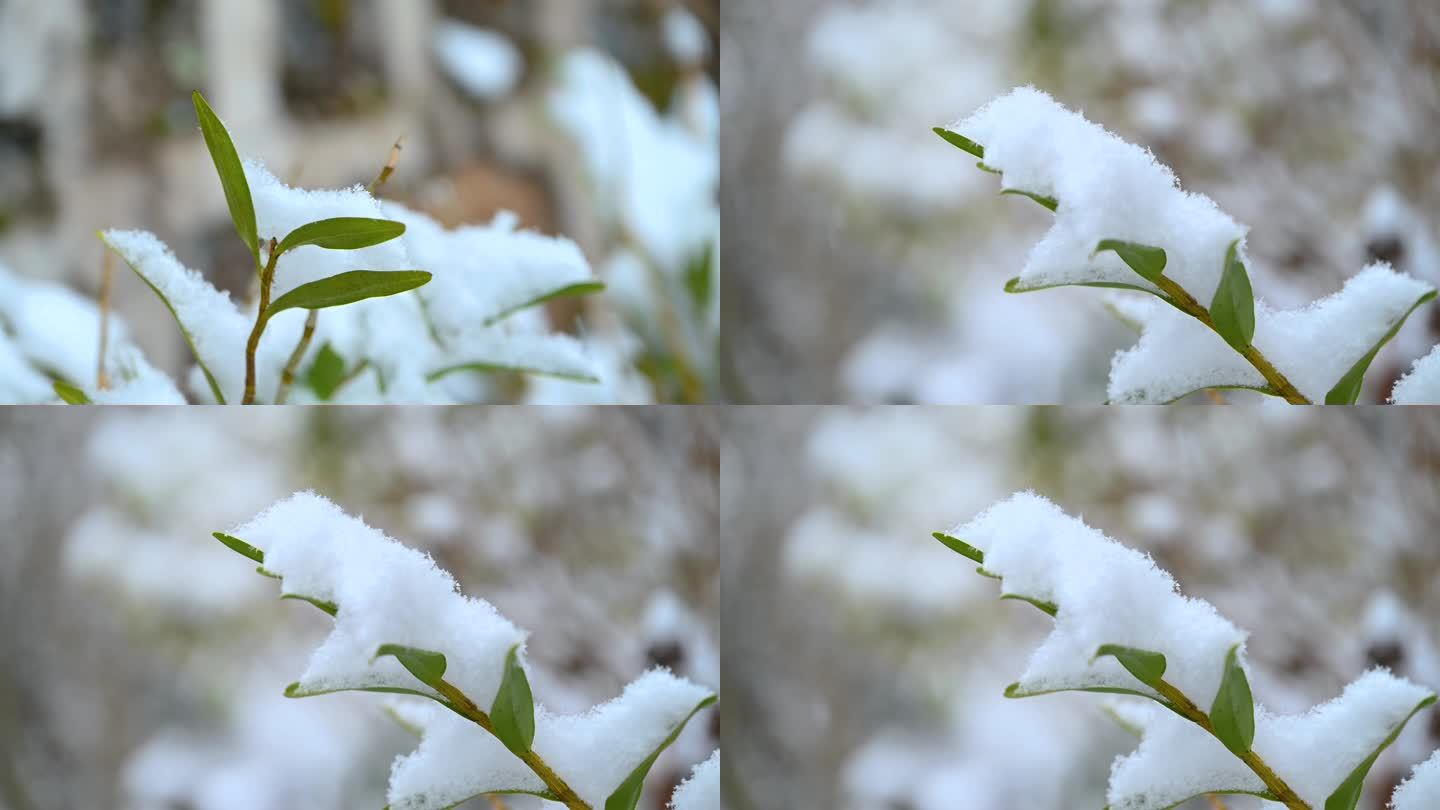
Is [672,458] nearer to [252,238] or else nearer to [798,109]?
[798,109]

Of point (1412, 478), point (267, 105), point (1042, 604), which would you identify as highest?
point (267, 105)

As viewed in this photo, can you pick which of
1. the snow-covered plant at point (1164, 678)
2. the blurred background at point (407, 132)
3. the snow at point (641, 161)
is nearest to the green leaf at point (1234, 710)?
the snow-covered plant at point (1164, 678)

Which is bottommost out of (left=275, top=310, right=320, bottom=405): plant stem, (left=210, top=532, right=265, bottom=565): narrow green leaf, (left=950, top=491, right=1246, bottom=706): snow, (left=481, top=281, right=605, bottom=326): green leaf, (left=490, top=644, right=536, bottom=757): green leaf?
(left=490, top=644, right=536, bottom=757): green leaf

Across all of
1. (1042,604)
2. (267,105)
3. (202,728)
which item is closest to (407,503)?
(202,728)

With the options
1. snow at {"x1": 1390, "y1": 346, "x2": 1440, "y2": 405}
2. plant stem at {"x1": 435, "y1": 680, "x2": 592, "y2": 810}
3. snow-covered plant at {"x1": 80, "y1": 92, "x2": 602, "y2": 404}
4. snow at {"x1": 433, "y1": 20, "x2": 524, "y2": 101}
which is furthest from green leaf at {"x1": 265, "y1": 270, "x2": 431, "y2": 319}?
snow at {"x1": 433, "y1": 20, "x2": 524, "y2": 101}

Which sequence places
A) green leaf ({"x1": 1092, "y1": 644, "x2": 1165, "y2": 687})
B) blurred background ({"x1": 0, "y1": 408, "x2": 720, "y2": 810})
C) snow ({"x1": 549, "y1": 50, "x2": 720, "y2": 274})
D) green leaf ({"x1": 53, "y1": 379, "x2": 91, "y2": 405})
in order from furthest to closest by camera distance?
snow ({"x1": 549, "y1": 50, "x2": 720, "y2": 274}) → blurred background ({"x1": 0, "y1": 408, "x2": 720, "y2": 810}) → green leaf ({"x1": 53, "y1": 379, "x2": 91, "y2": 405}) → green leaf ({"x1": 1092, "y1": 644, "x2": 1165, "y2": 687})

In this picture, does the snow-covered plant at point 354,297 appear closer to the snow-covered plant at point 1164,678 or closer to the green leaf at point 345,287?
the green leaf at point 345,287

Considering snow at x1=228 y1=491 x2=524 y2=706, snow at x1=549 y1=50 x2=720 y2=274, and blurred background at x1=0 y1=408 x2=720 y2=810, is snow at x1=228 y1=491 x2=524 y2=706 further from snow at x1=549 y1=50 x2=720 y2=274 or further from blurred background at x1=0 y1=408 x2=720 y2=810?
snow at x1=549 y1=50 x2=720 y2=274
